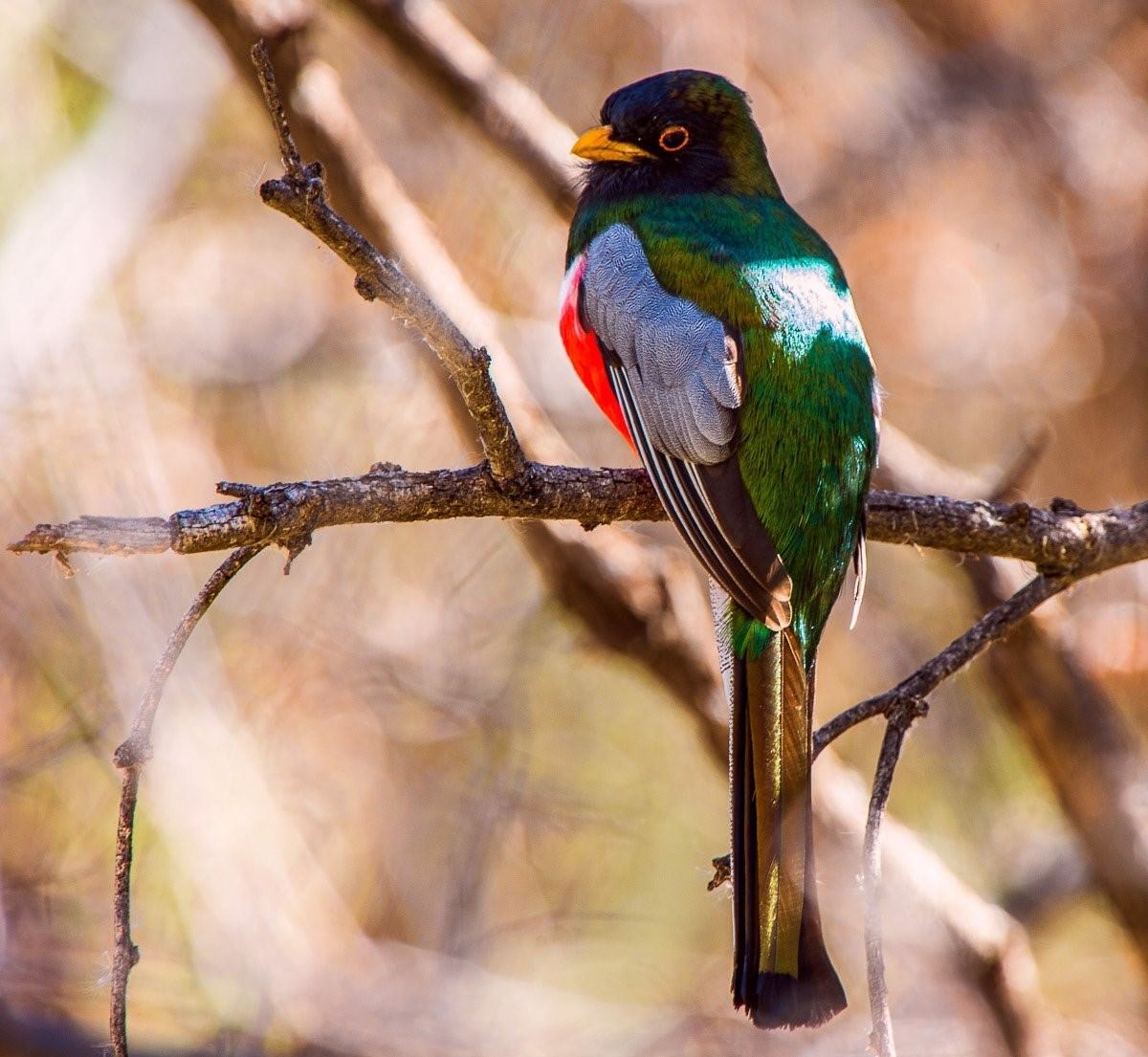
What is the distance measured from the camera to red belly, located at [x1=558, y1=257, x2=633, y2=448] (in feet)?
11.3

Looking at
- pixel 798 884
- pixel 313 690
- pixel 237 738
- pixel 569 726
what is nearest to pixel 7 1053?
pixel 237 738

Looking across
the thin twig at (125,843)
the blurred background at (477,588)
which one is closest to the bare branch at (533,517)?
the thin twig at (125,843)

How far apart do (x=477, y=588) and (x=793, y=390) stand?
2.65 meters

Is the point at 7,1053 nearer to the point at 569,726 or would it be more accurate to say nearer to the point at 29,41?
the point at 569,726

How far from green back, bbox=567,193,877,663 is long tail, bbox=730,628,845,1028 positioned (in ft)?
0.39

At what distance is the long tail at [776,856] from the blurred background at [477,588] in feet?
5.20

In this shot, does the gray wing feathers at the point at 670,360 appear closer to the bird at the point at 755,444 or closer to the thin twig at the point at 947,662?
the bird at the point at 755,444

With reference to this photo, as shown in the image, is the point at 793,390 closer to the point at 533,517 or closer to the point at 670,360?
the point at 670,360

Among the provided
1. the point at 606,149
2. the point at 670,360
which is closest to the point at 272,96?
the point at 670,360

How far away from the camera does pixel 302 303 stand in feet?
20.2

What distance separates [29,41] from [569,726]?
329 cm

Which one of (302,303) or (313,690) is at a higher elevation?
(302,303)

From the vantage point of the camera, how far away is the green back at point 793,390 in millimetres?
3158

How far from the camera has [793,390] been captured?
Result: 3225 mm
